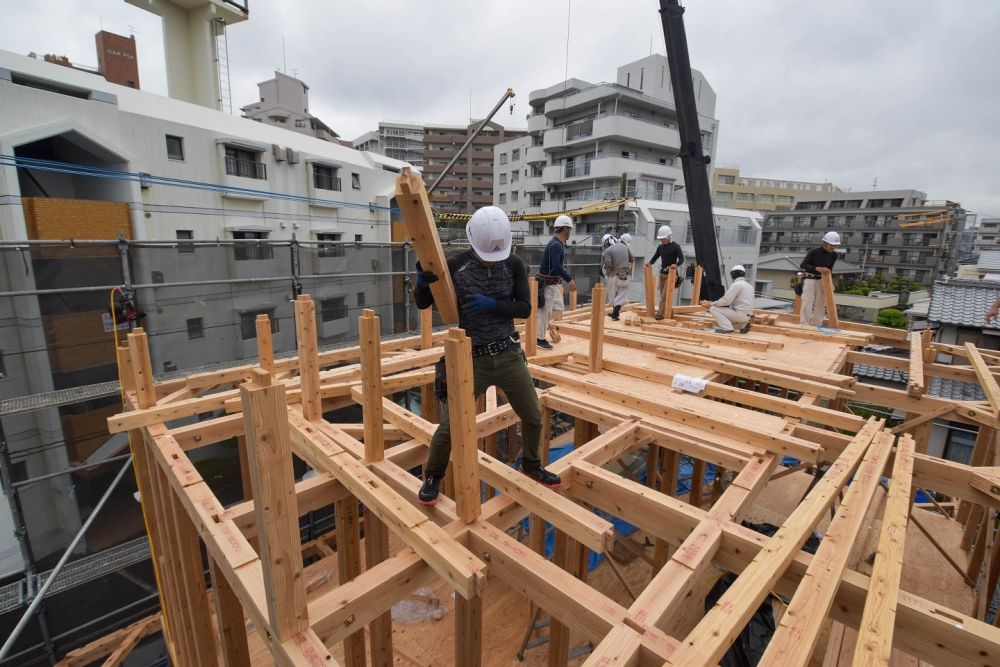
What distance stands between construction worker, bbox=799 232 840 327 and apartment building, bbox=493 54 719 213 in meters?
21.9

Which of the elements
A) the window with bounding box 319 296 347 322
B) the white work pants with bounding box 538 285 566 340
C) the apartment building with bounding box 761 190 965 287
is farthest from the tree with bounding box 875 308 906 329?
the window with bounding box 319 296 347 322

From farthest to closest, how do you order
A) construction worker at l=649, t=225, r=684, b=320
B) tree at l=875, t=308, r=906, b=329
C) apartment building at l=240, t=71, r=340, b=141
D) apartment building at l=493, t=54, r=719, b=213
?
1. apartment building at l=240, t=71, r=340, b=141
2. apartment building at l=493, t=54, r=719, b=213
3. tree at l=875, t=308, r=906, b=329
4. construction worker at l=649, t=225, r=684, b=320

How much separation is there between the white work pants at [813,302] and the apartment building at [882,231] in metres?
41.3

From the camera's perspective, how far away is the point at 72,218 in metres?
10.5

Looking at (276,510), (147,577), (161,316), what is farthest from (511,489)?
(147,577)

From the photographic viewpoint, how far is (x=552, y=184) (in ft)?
119

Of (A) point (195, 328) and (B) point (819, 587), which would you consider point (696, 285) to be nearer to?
(B) point (819, 587)

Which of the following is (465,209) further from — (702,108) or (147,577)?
(147,577)

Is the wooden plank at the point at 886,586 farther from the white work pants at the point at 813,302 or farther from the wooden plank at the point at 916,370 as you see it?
the white work pants at the point at 813,302

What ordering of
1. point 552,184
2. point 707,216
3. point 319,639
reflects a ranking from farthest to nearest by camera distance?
point 552,184 → point 707,216 → point 319,639

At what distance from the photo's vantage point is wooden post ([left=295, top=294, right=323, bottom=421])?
147 inches

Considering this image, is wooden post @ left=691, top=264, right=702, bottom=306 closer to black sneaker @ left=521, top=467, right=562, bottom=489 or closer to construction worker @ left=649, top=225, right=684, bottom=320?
construction worker @ left=649, top=225, right=684, bottom=320

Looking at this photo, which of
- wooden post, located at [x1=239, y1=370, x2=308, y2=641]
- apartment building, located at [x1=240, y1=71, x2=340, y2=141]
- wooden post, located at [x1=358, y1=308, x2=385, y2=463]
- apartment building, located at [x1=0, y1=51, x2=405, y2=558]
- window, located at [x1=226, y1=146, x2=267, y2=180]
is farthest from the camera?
apartment building, located at [x1=240, y1=71, x2=340, y2=141]

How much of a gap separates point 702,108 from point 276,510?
45052 millimetres
